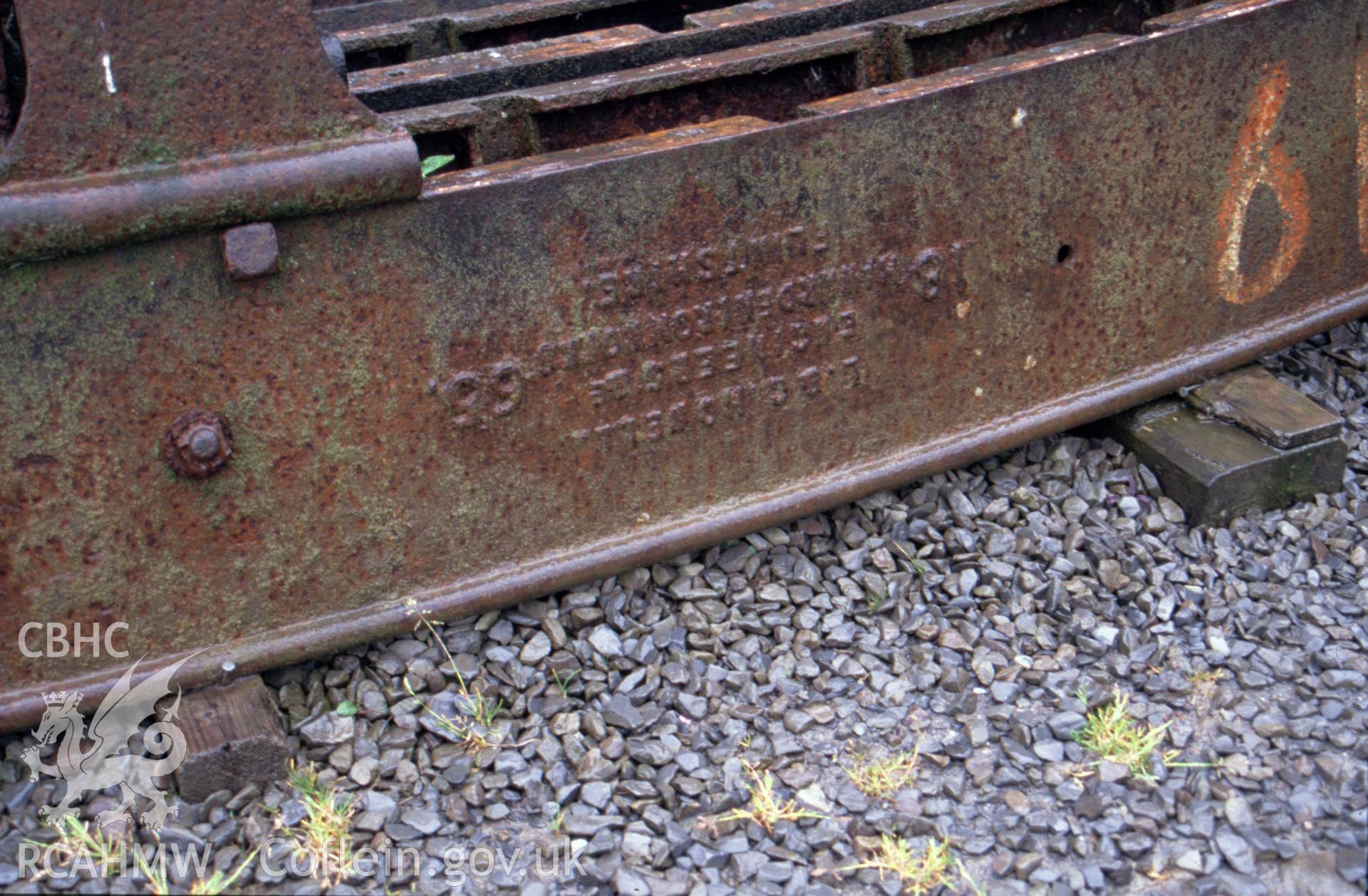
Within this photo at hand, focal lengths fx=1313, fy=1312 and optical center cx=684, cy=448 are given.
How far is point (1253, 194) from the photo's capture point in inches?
134

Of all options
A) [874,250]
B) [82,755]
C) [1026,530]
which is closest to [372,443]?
[82,755]

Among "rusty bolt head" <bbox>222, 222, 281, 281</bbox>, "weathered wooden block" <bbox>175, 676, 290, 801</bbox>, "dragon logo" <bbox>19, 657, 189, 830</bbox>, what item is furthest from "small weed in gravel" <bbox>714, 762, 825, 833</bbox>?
"rusty bolt head" <bbox>222, 222, 281, 281</bbox>

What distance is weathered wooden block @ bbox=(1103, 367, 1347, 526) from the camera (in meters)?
3.35

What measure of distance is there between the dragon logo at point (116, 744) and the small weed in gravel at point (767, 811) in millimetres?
1095

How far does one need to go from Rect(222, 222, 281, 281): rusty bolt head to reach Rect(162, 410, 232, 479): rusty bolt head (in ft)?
0.93

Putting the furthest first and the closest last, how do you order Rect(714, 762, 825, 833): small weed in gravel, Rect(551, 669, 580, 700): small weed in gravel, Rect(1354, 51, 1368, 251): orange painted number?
Rect(1354, 51, 1368, 251): orange painted number, Rect(551, 669, 580, 700): small weed in gravel, Rect(714, 762, 825, 833): small weed in gravel

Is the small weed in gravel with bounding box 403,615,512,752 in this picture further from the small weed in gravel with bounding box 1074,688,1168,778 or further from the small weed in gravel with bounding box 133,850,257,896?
the small weed in gravel with bounding box 1074,688,1168,778

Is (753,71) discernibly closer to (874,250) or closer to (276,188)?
(874,250)

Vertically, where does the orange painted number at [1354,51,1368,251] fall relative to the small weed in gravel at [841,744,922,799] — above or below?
above

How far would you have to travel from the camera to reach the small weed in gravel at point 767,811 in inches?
102

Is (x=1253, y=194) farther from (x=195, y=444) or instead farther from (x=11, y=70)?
(x=11, y=70)

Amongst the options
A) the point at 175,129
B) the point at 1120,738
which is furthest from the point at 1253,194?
the point at 175,129

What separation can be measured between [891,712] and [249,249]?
1.61 metres

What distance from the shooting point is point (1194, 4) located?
3549mm
